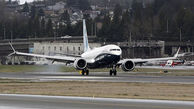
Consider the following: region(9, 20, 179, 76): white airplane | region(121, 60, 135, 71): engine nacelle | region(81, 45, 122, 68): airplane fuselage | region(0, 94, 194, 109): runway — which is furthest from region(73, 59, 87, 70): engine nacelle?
region(0, 94, 194, 109): runway

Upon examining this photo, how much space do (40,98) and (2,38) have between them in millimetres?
142484

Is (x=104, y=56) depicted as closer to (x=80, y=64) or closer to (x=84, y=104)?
(x=80, y=64)

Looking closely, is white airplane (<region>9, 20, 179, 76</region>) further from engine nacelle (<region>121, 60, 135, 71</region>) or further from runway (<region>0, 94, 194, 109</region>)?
runway (<region>0, 94, 194, 109</region>)

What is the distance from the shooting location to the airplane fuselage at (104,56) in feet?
203

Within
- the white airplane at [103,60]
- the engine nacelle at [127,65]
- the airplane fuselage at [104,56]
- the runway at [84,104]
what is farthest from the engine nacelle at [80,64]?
the runway at [84,104]

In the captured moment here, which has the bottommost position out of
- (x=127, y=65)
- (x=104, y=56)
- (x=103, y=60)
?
(x=127, y=65)

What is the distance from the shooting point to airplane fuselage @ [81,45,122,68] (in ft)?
203

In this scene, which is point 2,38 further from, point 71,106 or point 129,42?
point 71,106

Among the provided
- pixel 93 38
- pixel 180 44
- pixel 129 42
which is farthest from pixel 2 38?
pixel 180 44

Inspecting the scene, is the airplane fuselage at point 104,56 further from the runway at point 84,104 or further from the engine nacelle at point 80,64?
the runway at point 84,104

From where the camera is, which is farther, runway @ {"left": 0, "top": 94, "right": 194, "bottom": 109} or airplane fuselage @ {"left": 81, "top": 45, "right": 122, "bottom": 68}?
airplane fuselage @ {"left": 81, "top": 45, "right": 122, "bottom": 68}

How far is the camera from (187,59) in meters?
123

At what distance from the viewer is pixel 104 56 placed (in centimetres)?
6262

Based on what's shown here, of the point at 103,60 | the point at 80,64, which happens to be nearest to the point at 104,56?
the point at 103,60
